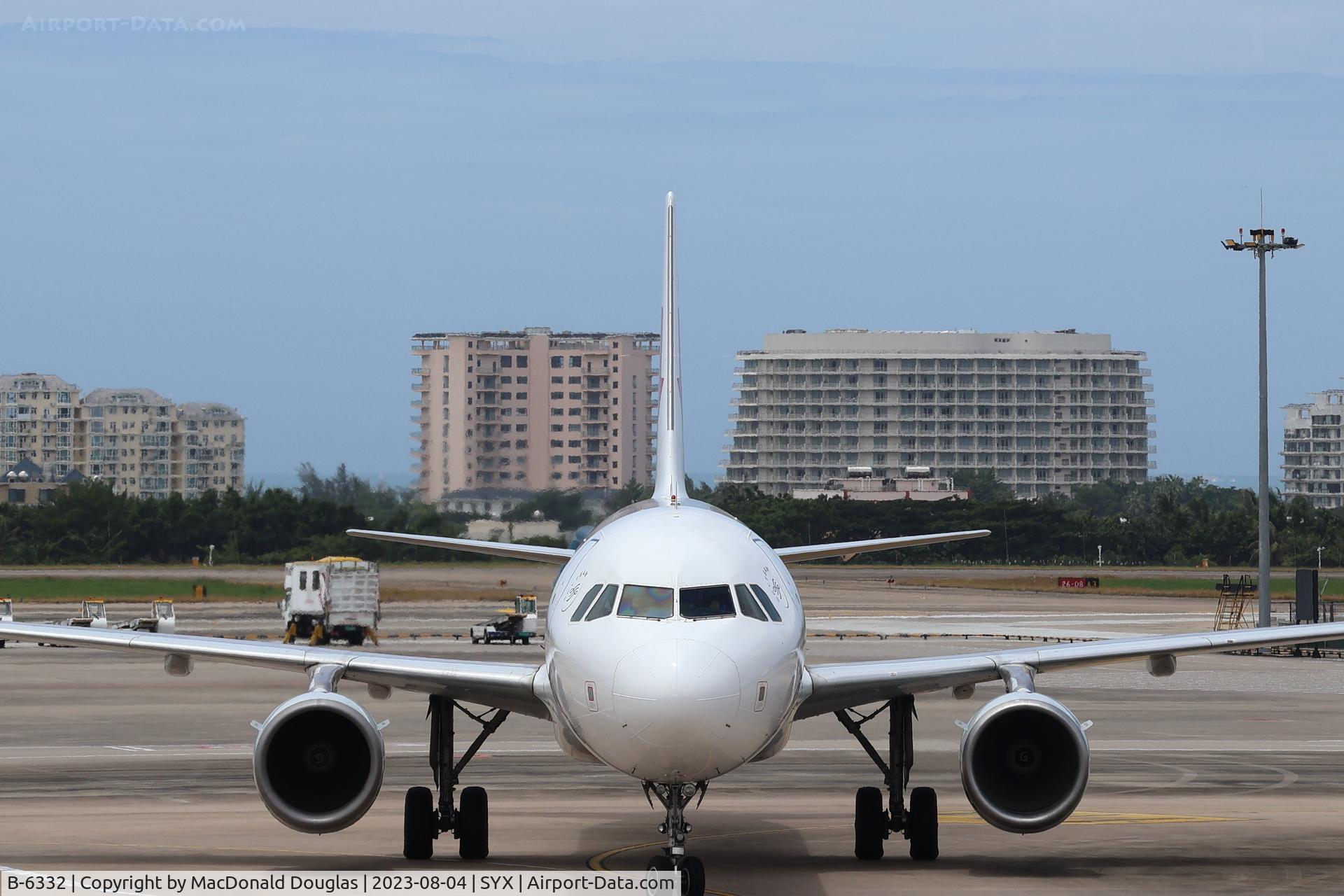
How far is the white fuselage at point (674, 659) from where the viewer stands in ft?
46.8

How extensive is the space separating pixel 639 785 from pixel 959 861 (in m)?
6.76

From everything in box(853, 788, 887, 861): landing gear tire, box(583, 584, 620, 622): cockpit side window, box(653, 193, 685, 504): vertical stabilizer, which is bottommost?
box(853, 788, 887, 861): landing gear tire

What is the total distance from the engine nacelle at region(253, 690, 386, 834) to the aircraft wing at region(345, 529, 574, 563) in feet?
18.7

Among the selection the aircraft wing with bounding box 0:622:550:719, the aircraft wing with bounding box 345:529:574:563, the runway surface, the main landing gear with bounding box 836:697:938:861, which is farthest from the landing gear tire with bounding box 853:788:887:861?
the aircraft wing with bounding box 345:529:574:563

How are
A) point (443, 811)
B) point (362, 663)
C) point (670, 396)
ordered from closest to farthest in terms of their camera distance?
point (362, 663), point (443, 811), point (670, 396)

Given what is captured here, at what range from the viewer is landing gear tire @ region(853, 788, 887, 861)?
18.7 meters

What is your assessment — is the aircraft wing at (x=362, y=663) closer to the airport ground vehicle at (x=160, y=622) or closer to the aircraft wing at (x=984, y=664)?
the aircraft wing at (x=984, y=664)

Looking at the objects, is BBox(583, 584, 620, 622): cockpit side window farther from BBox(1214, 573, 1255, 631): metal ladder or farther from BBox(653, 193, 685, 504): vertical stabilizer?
BBox(1214, 573, 1255, 631): metal ladder

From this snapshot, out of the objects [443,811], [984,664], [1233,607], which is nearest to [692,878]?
[443,811]

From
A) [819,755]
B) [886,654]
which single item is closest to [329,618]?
[886,654]

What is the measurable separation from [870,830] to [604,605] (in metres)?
4.94

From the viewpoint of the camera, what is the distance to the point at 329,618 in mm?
59969

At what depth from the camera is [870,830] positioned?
61.3 feet

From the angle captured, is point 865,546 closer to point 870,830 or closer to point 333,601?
point 870,830
